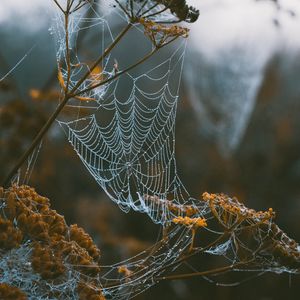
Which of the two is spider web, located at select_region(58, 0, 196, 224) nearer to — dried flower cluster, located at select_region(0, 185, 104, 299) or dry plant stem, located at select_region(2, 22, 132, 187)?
dry plant stem, located at select_region(2, 22, 132, 187)

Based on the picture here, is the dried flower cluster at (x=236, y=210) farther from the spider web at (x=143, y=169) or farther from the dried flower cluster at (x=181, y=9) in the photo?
the dried flower cluster at (x=181, y=9)

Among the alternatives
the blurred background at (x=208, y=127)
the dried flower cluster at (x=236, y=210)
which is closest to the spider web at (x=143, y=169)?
the dried flower cluster at (x=236, y=210)

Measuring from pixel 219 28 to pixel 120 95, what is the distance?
1.90 meters

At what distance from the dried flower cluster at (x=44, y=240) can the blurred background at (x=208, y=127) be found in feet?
5.80

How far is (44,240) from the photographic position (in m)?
2.24

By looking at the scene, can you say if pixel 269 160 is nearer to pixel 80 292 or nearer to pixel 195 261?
pixel 195 261

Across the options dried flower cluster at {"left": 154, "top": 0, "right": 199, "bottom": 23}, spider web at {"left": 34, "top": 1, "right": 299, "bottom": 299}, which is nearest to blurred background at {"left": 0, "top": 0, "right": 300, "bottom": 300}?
spider web at {"left": 34, "top": 1, "right": 299, "bottom": 299}

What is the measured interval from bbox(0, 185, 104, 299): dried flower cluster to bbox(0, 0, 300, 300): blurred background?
1.77 m

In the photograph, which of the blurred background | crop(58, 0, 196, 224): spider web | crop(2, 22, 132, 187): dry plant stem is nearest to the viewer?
crop(2, 22, 132, 187): dry plant stem

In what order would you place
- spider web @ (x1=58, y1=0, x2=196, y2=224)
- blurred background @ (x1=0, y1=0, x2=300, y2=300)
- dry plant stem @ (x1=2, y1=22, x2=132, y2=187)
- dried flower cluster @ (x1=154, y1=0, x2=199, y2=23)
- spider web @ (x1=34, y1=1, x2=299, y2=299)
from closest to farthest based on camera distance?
1. dry plant stem @ (x1=2, y1=22, x2=132, y2=187)
2. dried flower cluster @ (x1=154, y1=0, x2=199, y2=23)
3. spider web @ (x1=34, y1=1, x2=299, y2=299)
4. spider web @ (x1=58, y1=0, x2=196, y2=224)
5. blurred background @ (x1=0, y1=0, x2=300, y2=300)

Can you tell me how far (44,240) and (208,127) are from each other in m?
7.23

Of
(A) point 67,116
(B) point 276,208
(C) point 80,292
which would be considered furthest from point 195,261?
(C) point 80,292

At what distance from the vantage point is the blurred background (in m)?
5.30

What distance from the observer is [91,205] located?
22.4ft
